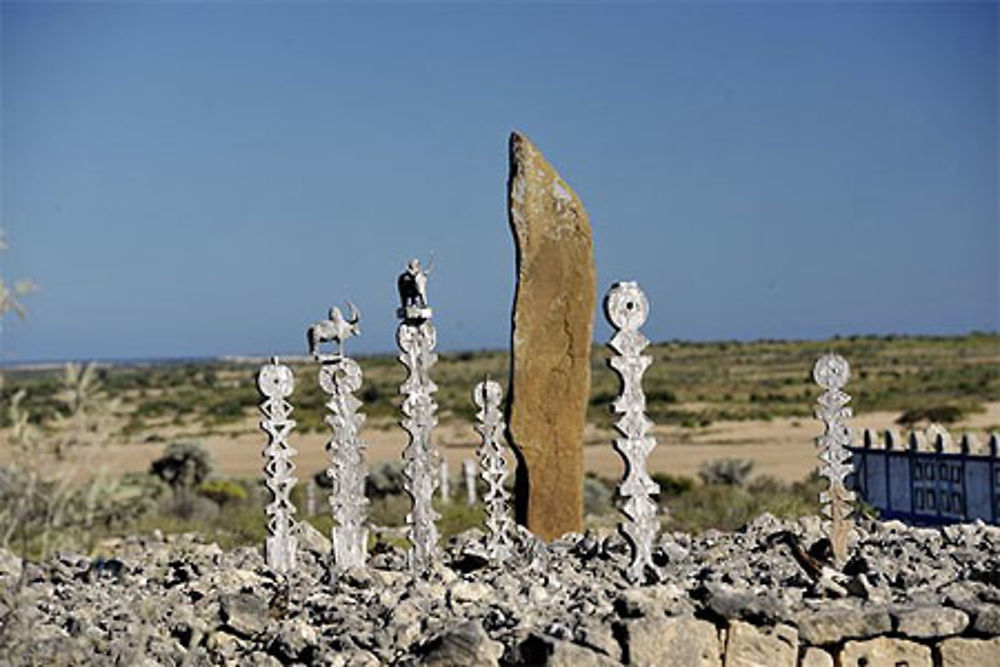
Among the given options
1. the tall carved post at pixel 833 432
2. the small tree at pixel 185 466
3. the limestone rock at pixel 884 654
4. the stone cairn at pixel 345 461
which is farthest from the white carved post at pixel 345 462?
the small tree at pixel 185 466

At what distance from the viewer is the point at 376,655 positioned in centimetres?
975

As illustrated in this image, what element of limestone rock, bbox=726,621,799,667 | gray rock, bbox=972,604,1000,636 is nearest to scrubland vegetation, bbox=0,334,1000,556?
limestone rock, bbox=726,621,799,667

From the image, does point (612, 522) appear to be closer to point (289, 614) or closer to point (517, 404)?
point (517, 404)

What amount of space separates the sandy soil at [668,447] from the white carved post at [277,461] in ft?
83.5

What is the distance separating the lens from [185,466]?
1422 inches

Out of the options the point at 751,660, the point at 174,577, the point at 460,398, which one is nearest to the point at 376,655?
the point at 751,660

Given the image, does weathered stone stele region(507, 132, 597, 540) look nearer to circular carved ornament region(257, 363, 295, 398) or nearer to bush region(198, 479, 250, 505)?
circular carved ornament region(257, 363, 295, 398)

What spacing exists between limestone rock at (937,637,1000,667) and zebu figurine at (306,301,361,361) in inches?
224

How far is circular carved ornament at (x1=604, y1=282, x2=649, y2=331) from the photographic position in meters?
11.7

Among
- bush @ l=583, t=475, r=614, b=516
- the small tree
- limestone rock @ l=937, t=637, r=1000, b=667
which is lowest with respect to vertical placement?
limestone rock @ l=937, t=637, r=1000, b=667

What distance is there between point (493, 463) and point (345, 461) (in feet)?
6.72

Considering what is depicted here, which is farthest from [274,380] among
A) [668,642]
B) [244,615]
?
[668,642]

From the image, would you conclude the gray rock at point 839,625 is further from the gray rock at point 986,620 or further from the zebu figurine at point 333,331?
the zebu figurine at point 333,331

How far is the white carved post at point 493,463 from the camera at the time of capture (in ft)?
48.1
